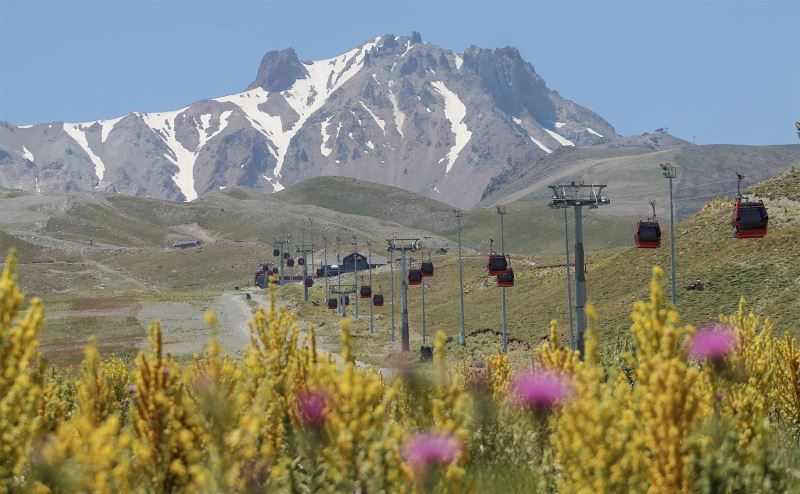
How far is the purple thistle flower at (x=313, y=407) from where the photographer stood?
27.0 feet

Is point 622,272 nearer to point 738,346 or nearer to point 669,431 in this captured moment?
point 738,346

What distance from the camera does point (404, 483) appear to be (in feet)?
23.0

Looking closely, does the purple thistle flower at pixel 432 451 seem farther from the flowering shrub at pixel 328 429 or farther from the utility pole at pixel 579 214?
the utility pole at pixel 579 214

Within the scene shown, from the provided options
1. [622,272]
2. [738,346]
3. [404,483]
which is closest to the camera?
[404,483]

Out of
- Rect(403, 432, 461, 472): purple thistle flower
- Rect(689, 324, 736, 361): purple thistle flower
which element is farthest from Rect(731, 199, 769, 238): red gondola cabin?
Rect(403, 432, 461, 472): purple thistle flower

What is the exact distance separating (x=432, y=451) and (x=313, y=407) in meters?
1.83

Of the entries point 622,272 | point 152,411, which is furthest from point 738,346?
point 622,272

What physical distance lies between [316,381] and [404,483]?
1.58 meters

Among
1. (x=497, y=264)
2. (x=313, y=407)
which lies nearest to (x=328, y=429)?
(x=313, y=407)

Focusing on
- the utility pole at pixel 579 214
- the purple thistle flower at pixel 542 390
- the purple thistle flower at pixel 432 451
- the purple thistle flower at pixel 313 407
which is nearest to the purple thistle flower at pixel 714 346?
the purple thistle flower at pixel 542 390

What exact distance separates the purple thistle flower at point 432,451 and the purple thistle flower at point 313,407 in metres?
1.33

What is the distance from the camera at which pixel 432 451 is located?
682 cm

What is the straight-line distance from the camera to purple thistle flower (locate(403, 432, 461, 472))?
22.0ft

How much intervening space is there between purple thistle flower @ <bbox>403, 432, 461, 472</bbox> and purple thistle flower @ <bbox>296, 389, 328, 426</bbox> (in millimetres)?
1332
